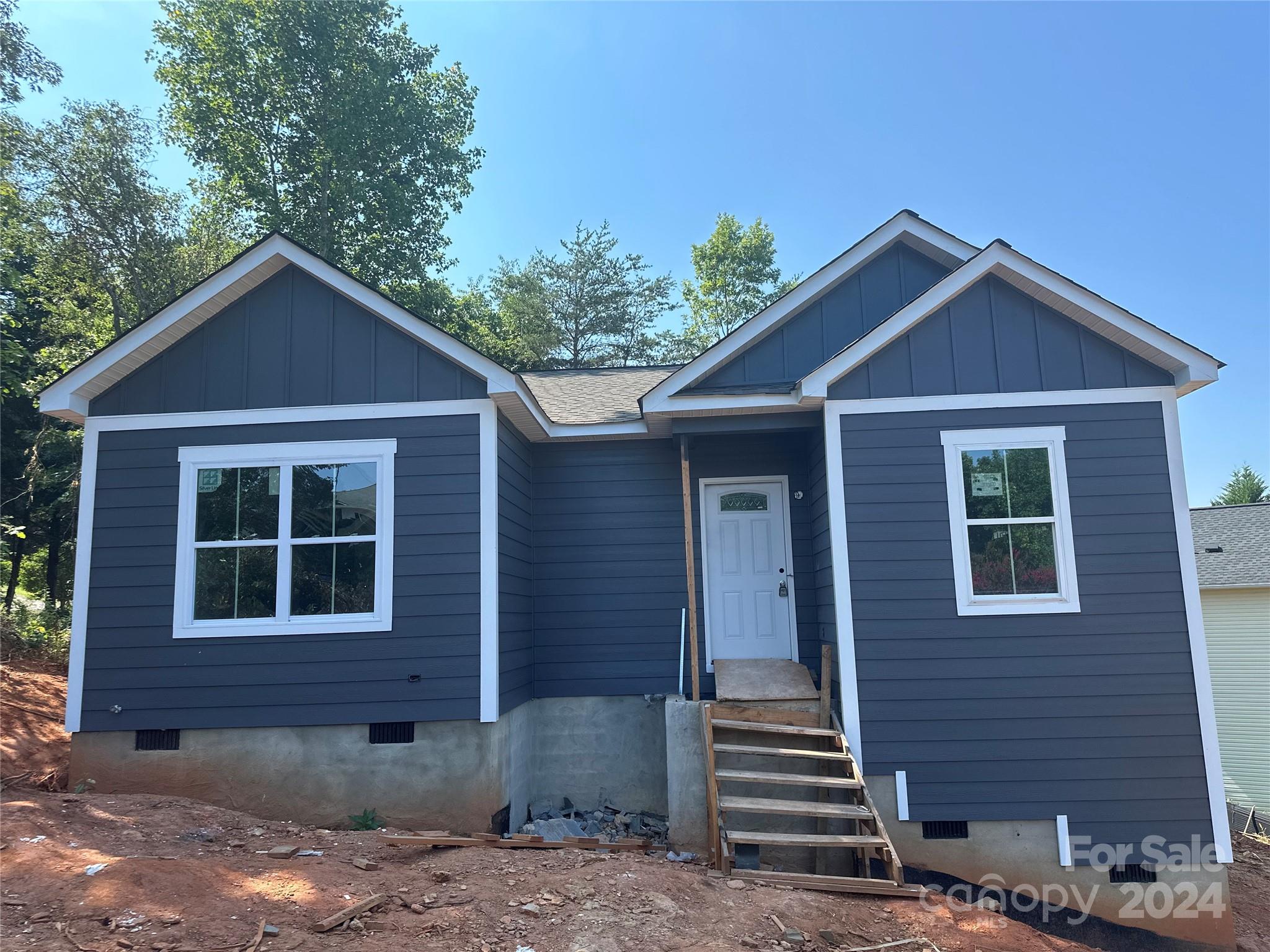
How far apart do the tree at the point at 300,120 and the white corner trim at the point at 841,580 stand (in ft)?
→ 54.4

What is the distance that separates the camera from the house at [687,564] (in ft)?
21.3

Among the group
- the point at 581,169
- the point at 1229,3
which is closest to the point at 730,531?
the point at 1229,3

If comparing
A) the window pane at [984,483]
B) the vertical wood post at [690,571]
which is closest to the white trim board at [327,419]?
the vertical wood post at [690,571]

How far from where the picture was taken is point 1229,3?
955 cm

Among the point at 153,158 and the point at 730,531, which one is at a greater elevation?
the point at 153,158

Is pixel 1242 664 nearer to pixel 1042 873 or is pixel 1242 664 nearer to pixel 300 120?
pixel 1042 873

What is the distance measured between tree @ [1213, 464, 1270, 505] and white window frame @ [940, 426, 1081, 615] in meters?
30.1

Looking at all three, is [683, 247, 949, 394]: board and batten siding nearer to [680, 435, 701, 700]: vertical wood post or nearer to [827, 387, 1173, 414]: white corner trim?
[680, 435, 701, 700]: vertical wood post

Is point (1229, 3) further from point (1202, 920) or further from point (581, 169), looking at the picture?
point (581, 169)

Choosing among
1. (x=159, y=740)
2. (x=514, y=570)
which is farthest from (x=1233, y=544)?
(x=159, y=740)

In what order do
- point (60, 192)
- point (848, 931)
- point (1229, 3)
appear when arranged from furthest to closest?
point (60, 192) → point (1229, 3) → point (848, 931)

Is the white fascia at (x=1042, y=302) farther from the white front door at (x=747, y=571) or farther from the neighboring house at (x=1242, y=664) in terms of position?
the neighboring house at (x=1242, y=664)

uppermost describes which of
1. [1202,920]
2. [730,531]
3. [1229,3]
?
[1229,3]

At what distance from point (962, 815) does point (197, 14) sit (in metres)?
24.2
